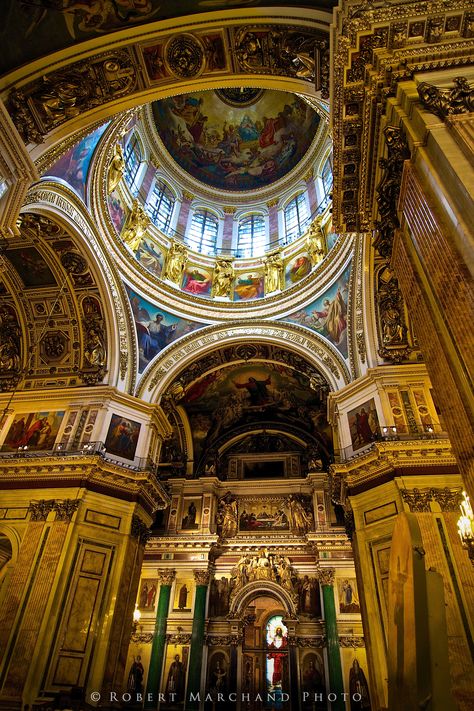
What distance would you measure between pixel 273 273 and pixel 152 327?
5.31 metres

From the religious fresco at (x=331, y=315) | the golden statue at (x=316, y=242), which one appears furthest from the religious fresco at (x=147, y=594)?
the golden statue at (x=316, y=242)

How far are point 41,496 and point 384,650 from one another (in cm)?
883

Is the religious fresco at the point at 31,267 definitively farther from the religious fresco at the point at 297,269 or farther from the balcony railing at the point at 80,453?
the religious fresco at the point at 297,269

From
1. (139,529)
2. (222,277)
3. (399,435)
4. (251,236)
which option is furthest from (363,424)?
(251,236)

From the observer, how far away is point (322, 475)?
18.9 metres

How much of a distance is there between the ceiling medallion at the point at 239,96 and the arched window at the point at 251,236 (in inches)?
205

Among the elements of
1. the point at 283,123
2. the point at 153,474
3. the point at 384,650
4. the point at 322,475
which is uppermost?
the point at 283,123

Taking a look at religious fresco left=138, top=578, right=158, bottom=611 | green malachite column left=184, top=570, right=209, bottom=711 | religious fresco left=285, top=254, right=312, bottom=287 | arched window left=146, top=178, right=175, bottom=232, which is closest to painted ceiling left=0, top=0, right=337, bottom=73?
religious fresco left=285, top=254, right=312, bottom=287

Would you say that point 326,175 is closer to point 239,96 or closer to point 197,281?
point 239,96

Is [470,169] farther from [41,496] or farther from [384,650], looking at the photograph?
[41,496]

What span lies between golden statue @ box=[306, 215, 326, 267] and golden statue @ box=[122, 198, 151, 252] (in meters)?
6.21

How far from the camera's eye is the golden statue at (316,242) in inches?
650

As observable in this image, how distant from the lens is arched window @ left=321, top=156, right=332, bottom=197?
18078 mm

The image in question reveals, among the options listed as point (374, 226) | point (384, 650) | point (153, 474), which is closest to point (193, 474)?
point (153, 474)
